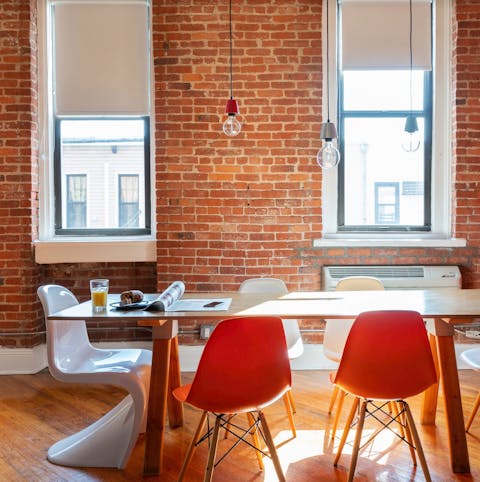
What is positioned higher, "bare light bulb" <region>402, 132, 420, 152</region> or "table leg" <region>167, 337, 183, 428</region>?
"bare light bulb" <region>402, 132, 420, 152</region>

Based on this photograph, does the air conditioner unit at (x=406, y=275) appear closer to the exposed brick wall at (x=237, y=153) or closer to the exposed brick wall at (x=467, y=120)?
the exposed brick wall at (x=237, y=153)

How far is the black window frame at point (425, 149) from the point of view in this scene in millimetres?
4285

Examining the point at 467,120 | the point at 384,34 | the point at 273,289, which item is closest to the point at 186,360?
the point at 273,289

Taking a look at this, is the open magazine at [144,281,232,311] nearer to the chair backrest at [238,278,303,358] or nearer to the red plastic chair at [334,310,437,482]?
the chair backrest at [238,278,303,358]

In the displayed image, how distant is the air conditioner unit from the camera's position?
3.92 metres

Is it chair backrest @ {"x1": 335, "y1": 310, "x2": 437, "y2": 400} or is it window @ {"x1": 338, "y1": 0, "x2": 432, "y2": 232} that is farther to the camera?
window @ {"x1": 338, "y1": 0, "x2": 432, "y2": 232}

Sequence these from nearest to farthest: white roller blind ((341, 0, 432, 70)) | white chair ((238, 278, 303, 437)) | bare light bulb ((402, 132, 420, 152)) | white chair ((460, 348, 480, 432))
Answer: white chair ((460, 348, 480, 432)) → bare light bulb ((402, 132, 420, 152)) → white chair ((238, 278, 303, 437)) → white roller blind ((341, 0, 432, 70))

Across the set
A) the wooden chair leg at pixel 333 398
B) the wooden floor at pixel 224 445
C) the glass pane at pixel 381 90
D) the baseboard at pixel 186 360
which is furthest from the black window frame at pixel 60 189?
the wooden chair leg at pixel 333 398

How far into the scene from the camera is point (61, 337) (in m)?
2.63

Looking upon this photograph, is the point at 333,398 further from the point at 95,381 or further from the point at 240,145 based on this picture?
the point at 240,145

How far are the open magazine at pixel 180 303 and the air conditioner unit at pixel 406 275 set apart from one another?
1.40 metres

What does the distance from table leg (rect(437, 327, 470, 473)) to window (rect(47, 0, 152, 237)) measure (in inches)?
108

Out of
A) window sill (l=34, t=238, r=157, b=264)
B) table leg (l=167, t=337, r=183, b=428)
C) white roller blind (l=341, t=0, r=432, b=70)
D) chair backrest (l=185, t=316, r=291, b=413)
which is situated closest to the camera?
chair backrest (l=185, t=316, r=291, b=413)

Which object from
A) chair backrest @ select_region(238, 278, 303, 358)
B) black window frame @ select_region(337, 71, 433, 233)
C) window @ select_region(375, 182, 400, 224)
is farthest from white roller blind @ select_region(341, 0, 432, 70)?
chair backrest @ select_region(238, 278, 303, 358)
